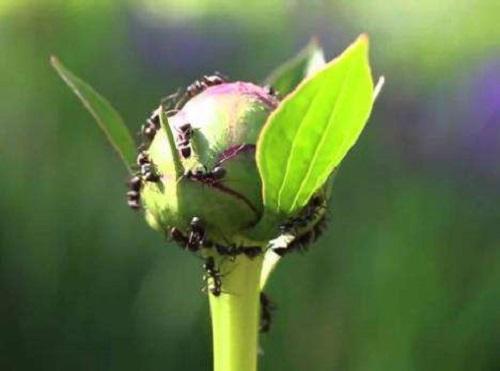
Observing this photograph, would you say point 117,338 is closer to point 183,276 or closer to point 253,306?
point 183,276

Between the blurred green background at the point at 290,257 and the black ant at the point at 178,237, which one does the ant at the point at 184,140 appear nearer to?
the black ant at the point at 178,237

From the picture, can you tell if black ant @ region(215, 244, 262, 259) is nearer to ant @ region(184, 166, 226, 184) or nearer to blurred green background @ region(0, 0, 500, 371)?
ant @ region(184, 166, 226, 184)

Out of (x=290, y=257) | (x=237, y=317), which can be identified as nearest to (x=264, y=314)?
(x=237, y=317)

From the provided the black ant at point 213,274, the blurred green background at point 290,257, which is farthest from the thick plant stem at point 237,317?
the blurred green background at point 290,257

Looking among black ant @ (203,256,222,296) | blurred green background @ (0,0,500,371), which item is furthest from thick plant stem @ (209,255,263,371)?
blurred green background @ (0,0,500,371)

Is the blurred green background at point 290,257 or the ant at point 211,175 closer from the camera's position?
the ant at point 211,175

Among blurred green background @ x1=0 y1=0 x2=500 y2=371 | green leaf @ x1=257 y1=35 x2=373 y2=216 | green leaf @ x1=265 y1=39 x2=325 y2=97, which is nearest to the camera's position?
green leaf @ x1=257 y1=35 x2=373 y2=216
